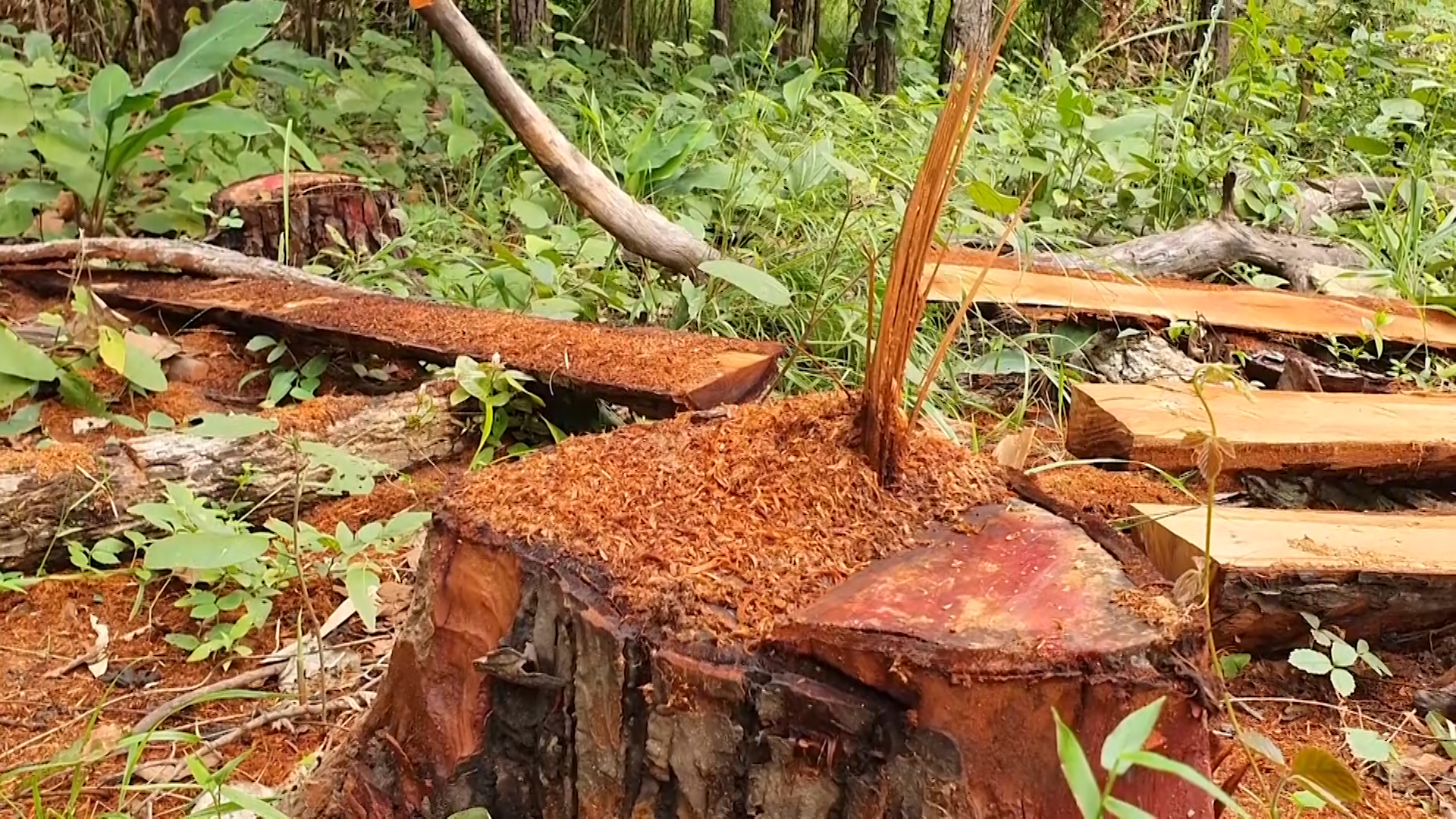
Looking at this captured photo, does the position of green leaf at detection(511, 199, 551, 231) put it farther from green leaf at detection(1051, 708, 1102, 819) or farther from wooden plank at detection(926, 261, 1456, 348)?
green leaf at detection(1051, 708, 1102, 819)

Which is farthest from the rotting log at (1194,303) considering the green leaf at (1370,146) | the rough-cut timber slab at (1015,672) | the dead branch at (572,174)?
the rough-cut timber slab at (1015,672)

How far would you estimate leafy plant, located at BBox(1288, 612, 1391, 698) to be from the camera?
66.3 inches

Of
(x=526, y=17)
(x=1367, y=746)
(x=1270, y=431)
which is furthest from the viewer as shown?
(x=526, y=17)

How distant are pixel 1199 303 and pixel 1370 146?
2115mm

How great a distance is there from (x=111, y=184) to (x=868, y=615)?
3073mm

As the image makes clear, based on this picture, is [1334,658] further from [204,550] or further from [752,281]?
[204,550]

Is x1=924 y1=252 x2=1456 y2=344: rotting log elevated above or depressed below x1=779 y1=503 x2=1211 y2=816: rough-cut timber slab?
below

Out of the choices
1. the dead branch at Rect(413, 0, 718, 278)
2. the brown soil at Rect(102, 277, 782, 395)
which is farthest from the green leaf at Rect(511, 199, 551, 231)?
the brown soil at Rect(102, 277, 782, 395)

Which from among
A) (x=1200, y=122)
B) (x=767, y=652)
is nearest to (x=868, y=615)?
(x=767, y=652)

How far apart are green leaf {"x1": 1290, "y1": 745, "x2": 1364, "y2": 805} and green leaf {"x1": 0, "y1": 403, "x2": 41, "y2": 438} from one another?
2.44m

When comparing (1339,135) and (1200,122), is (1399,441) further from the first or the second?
(1339,135)

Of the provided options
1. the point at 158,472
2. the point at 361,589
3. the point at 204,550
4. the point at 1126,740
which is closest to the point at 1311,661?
the point at 1126,740

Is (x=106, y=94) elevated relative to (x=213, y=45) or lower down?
lower down

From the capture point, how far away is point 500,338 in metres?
2.50
